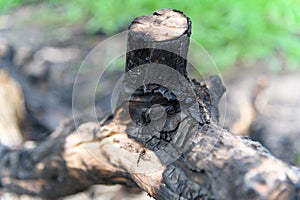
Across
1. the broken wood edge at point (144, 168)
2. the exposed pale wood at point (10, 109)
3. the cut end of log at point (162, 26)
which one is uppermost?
the cut end of log at point (162, 26)

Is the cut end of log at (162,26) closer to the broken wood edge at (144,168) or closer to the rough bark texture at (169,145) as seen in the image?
the rough bark texture at (169,145)

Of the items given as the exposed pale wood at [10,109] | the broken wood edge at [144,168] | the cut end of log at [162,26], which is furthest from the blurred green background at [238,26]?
the cut end of log at [162,26]

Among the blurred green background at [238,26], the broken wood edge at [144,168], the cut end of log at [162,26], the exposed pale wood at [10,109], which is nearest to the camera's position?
the broken wood edge at [144,168]

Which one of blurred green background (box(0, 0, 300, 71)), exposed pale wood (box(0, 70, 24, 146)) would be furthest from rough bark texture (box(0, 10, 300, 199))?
blurred green background (box(0, 0, 300, 71))

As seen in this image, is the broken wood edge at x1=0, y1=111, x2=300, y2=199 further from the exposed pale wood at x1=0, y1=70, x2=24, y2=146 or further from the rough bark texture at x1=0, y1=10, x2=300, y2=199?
the exposed pale wood at x1=0, y1=70, x2=24, y2=146

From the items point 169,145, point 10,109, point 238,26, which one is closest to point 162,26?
point 169,145
